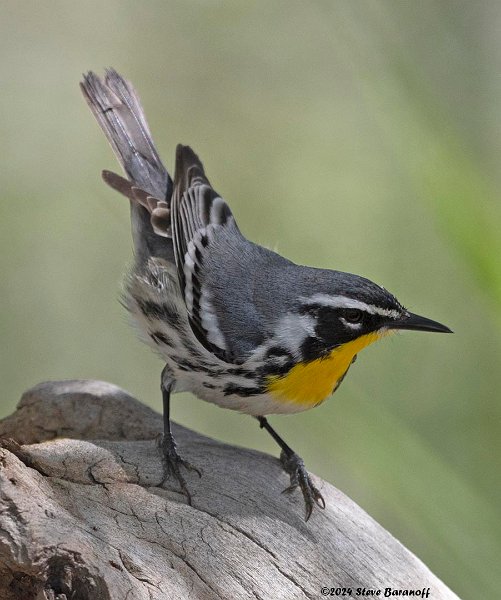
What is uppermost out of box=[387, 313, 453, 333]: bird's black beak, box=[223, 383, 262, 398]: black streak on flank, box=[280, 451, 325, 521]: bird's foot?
box=[387, 313, 453, 333]: bird's black beak

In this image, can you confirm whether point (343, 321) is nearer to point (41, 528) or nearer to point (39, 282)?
point (41, 528)

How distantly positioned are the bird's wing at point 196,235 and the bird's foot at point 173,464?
1.27 feet

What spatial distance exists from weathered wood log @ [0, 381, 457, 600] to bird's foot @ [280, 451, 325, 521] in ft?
0.11

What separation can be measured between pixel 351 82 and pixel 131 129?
340 cm

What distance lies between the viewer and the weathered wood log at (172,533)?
8.38ft

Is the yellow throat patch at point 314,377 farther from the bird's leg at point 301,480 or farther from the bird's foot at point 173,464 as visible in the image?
the bird's foot at point 173,464

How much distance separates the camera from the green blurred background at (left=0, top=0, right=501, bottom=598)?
361 cm

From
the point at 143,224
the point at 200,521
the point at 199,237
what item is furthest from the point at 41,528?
the point at 143,224

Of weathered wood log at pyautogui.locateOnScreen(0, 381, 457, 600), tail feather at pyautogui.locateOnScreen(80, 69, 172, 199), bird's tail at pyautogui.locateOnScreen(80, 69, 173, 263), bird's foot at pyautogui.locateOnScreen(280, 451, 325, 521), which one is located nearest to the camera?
weathered wood log at pyautogui.locateOnScreen(0, 381, 457, 600)

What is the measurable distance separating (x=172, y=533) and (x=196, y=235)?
58.1 inches

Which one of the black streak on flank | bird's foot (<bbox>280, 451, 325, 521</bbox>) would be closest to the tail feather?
the black streak on flank

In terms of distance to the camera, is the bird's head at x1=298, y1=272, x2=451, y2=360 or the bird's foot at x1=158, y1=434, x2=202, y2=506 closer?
the bird's foot at x1=158, y1=434, x2=202, y2=506

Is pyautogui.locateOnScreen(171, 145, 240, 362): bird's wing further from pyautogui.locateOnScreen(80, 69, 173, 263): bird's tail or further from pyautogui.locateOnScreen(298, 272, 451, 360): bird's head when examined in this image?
pyautogui.locateOnScreen(298, 272, 451, 360): bird's head

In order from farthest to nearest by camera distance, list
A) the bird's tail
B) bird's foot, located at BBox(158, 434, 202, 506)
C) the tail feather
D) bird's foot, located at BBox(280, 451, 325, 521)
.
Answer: the tail feather, the bird's tail, bird's foot, located at BBox(280, 451, 325, 521), bird's foot, located at BBox(158, 434, 202, 506)
